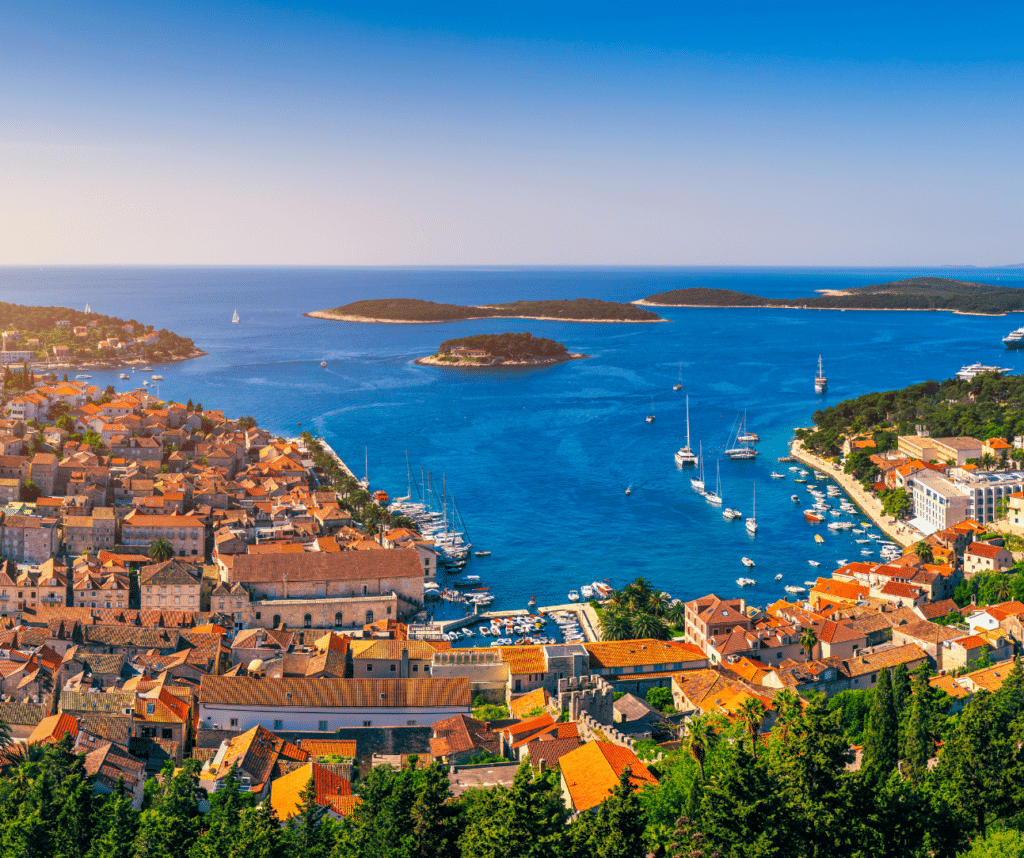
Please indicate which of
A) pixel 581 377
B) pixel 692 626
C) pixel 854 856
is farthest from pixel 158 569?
pixel 581 377

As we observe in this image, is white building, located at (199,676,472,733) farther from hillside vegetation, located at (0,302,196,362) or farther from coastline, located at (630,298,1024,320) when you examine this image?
coastline, located at (630,298,1024,320)

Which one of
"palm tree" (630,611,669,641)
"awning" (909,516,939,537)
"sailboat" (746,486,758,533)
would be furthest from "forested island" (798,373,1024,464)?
"palm tree" (630,611,669,641)

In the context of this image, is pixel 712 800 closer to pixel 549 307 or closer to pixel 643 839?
pixel 643 839

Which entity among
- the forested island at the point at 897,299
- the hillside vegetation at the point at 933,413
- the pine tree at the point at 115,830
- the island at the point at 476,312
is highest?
the forested island at the point at 897,299

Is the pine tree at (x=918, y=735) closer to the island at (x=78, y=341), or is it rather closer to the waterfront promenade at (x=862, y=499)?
the waterfront promenade at (x=862, y=499)

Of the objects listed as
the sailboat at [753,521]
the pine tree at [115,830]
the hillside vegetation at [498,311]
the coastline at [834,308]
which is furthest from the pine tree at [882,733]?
the coastline at [834,308]

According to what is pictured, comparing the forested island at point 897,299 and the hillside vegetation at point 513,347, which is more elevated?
the forested island at point 897,299

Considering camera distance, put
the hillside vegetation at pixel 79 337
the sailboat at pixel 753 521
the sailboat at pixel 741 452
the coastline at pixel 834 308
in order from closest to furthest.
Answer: the sailboat at pixel 753 521 < the sailboat at pixel 741 452 < the hillside vegetation at pixel 79 337 < the coastline at pixel 834 308

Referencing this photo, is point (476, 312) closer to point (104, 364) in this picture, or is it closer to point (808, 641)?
point (104, 364)
